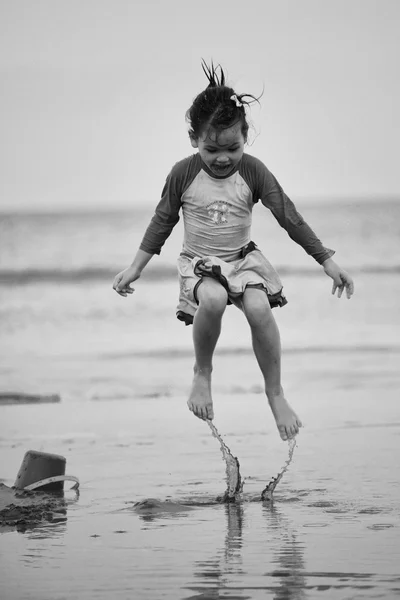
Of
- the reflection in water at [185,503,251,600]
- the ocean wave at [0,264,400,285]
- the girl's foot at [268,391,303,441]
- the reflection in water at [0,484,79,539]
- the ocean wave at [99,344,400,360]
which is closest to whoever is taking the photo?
the reflection in water at [185,503,251,600]

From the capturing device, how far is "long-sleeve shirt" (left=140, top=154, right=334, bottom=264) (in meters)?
5.05

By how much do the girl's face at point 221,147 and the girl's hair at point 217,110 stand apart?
0.07 feet

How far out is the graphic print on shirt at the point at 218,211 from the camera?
5.05m

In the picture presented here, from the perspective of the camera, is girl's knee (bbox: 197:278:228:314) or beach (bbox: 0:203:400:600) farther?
girl's knee (bbox: 197:278:228:314)

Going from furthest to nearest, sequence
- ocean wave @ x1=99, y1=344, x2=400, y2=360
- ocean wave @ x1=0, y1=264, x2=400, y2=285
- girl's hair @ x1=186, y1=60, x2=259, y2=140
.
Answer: ocean wave @ x1=0, y1=264, x2=400, y2=285 → ocean wave @ x1=99, y1=344, x2=400, y2=360 → girl's hair @ x1=186, y1=60, x2=259, y2=140

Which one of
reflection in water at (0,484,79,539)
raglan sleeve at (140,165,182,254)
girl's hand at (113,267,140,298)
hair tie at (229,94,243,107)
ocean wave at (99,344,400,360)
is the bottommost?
ocean wave at (99,344,400,360)

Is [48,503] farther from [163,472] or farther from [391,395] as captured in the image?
[391,395]

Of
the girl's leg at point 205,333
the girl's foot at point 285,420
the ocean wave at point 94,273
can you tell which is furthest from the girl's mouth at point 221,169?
the ocean wave at point 94,273

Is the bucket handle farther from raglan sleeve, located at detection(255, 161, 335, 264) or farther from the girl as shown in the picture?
raglan sleeve, located at detection(255, 161, 335, 264)

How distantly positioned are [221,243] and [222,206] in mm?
170

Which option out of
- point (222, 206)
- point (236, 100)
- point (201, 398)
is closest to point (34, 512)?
point (201, 398)

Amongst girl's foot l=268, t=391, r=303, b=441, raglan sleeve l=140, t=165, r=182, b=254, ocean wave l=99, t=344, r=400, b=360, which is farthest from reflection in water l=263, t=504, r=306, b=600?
ocean wave l=99, t=344, r=400, b=360

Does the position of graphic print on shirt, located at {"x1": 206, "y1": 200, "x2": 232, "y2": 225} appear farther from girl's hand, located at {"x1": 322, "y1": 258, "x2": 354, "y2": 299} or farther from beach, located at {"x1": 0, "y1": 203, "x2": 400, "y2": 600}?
beach, located at {"x1": 0, "y1": 203, "x2": 400, "y2": 600}

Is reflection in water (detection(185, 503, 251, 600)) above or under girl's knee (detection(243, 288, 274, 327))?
under
